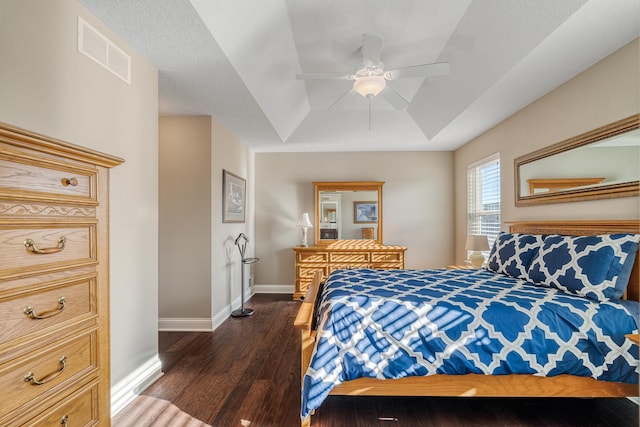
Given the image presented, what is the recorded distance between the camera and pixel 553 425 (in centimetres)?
194

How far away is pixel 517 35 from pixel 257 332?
3597 millimetres

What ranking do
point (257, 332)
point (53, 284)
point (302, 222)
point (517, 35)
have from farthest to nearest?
point (302, 222) < point (257, 332) < point (517, 35) < point (53, 284)

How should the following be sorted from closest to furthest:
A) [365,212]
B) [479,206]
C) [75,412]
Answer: [75,412] < [479,206] < [365,212]

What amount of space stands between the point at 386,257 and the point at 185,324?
9.78ft

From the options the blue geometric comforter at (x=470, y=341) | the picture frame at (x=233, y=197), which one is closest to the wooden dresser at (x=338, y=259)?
the picture frame at (x=233, y=197)

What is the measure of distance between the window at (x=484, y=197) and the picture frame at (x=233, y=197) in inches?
135

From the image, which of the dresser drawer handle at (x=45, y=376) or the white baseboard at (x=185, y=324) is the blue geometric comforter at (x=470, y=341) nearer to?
the dresser drawer handle at (x=45, y=376)

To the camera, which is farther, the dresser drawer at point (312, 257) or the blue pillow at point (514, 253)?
the dresser drawer at point (312, 257)

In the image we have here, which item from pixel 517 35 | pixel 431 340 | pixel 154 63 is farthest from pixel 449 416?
pixel 154 63

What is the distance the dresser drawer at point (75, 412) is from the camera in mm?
1082

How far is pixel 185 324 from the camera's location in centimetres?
369

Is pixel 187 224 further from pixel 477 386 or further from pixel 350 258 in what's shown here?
pixel 477 386

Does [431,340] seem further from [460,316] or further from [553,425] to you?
[553,425]

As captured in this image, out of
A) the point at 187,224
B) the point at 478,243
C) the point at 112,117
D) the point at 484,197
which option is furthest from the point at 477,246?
the point at 112,117
